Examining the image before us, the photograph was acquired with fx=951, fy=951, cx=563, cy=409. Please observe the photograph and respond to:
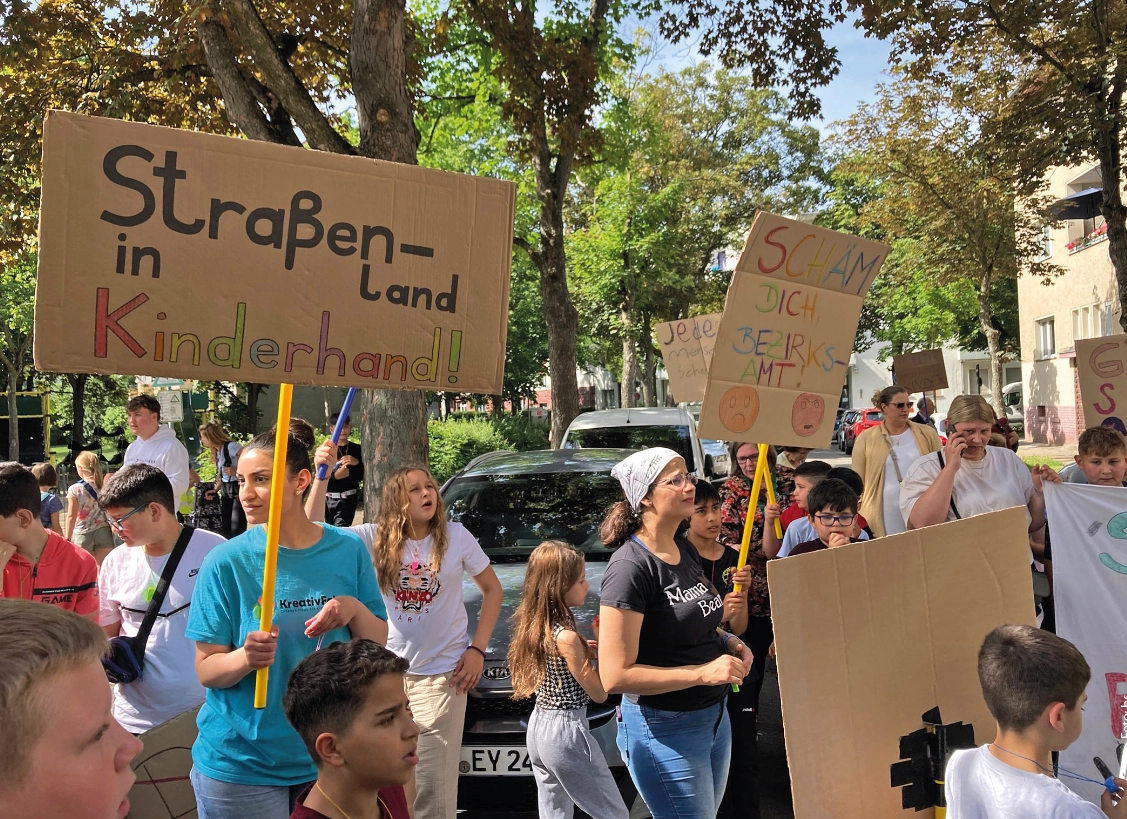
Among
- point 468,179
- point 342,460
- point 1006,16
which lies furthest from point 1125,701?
point 1006,16

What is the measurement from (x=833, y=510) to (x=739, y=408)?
2.07ft

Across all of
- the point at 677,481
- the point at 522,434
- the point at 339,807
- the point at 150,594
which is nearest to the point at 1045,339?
the point at 522,434

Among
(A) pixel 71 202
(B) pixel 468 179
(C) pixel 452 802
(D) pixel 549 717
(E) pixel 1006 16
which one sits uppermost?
(E) pixel 1006 16

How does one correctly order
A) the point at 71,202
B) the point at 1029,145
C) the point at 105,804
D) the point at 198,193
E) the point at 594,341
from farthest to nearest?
the point at 594,341 → the point at 1029,145 → the point at 198,193 → the point at 71,202 → the point at 105,804

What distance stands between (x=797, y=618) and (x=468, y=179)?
1.87 meters

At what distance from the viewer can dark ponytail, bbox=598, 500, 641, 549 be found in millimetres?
3555

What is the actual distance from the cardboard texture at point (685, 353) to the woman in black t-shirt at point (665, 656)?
7.17 m

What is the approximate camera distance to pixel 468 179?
340 centimetres

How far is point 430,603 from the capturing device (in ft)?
13.8

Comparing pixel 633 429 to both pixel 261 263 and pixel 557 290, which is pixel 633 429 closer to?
pixel 557 290

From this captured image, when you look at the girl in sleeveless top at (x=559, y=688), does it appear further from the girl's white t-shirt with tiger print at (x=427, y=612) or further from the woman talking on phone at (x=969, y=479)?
the woman talking on phone at (x=969, y=479)

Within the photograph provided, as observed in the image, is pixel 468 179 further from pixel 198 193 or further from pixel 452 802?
pixel 452 802

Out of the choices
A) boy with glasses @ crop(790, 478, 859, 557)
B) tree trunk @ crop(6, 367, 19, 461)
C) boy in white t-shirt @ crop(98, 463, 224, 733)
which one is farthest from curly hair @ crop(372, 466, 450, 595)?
tree trunk @ crop(6, 367, 19, 461)

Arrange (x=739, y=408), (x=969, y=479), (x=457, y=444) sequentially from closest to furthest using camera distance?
(x=739, y=408) < (x=969, y=479) < (x=457, y=444)
